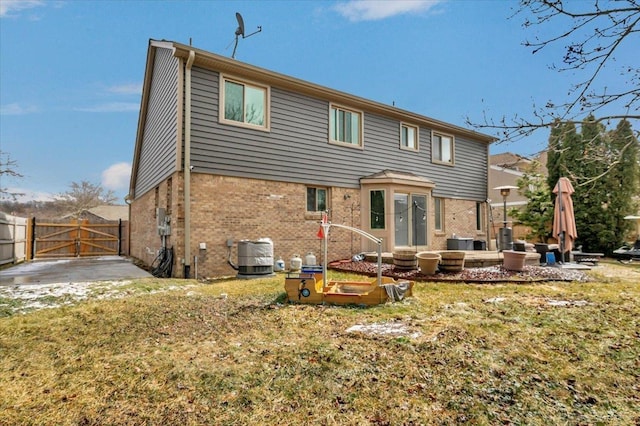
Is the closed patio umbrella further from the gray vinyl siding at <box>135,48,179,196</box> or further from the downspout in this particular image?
the gray vinyl siding at <box>135,48,179,196</box>

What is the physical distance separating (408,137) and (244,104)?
725 centimetres

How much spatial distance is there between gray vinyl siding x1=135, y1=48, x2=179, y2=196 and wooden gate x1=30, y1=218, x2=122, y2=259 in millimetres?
5251

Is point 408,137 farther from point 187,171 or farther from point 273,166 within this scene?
point 187,171

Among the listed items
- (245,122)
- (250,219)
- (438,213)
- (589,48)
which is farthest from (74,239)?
(589,48)

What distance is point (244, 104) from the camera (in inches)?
395

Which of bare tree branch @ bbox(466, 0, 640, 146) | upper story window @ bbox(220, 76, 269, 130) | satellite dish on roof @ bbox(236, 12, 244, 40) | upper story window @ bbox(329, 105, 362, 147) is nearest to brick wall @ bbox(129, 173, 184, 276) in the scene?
upper story window @ bbox(220, 76, 269, 130)

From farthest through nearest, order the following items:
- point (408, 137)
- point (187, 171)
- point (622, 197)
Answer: point (622, 197), point (408, 137), point (187, 171)

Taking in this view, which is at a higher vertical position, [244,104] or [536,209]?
[244,104]

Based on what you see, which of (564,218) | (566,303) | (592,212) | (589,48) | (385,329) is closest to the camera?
(589,48)

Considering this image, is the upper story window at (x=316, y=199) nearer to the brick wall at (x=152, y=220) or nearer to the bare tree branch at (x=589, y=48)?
the brick wall at (x=152, y=220)

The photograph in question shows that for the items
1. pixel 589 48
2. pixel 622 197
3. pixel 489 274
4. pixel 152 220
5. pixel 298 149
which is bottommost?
pixel 489 274

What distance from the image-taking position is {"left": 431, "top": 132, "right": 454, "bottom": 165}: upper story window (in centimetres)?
1506

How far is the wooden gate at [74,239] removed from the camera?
1666 cm

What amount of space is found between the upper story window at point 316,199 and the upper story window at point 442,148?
608 centimetres
